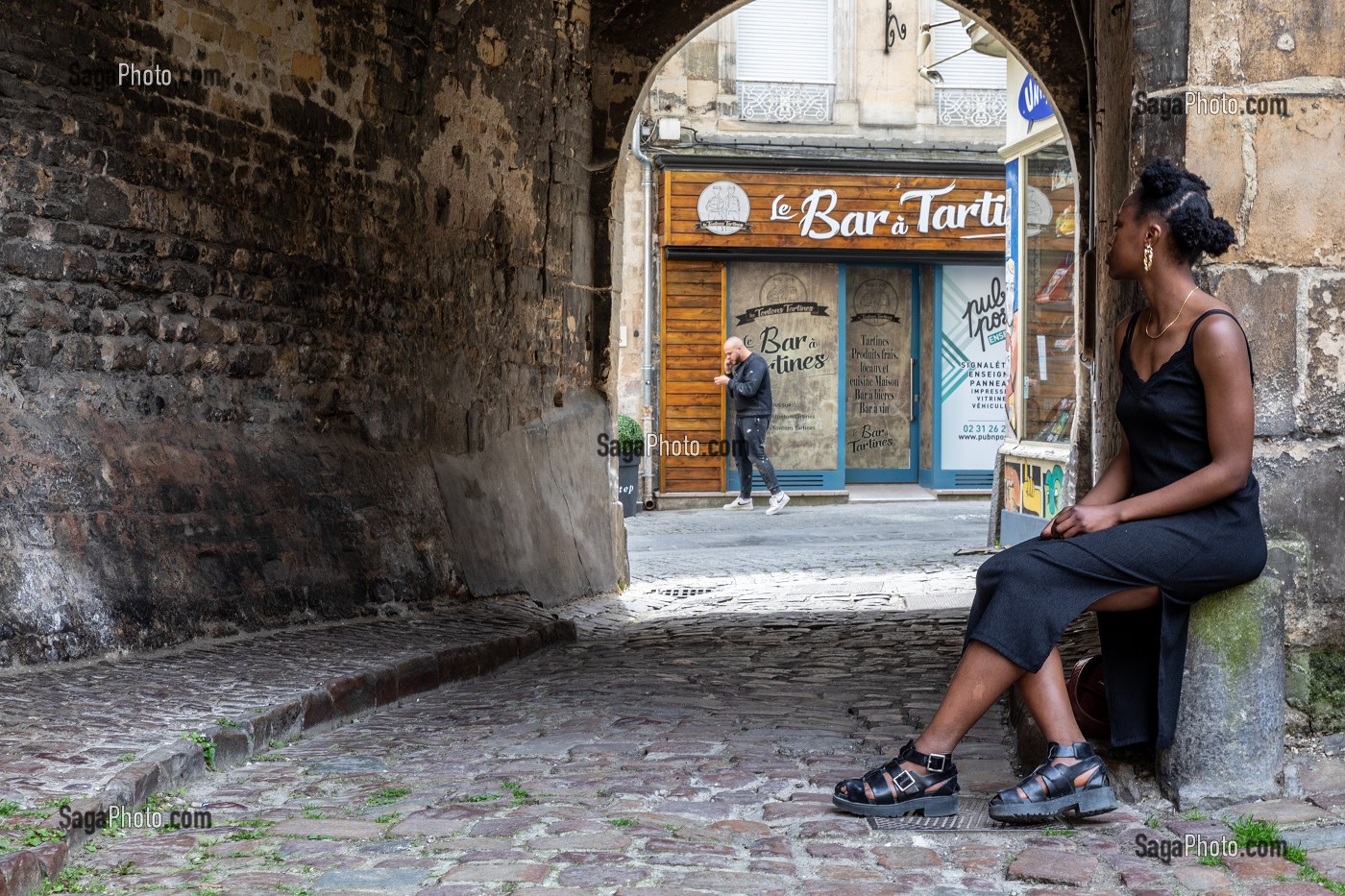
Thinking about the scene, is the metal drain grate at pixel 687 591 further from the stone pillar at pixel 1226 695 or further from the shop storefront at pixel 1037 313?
the stone pillar at pixel 1226 695

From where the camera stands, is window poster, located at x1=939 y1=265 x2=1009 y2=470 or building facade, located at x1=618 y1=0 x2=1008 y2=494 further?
window poster, located at x1=939 y1=265 x2=1009 y2=470

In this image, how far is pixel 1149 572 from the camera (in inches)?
136

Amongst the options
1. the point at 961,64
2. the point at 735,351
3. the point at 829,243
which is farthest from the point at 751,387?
the point at 961,64

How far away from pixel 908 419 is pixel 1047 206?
6.57m

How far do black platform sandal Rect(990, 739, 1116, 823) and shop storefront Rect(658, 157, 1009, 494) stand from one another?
13.5 meters

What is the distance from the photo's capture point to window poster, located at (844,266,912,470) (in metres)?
18.0

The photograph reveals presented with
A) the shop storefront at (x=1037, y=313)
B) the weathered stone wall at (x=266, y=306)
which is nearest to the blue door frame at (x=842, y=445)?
the shop storefront at (x=1037, y=313)

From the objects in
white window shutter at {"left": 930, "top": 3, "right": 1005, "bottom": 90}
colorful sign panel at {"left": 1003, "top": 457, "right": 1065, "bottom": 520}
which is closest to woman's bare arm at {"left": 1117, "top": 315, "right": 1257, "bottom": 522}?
colorful sign panel at {"left": 1003, "top": 457, "right": 1065, "bottom": 520}

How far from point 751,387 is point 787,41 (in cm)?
428

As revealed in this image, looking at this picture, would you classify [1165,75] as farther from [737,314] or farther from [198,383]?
[737,314]

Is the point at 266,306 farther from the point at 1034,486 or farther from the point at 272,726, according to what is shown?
the point at 1034,486

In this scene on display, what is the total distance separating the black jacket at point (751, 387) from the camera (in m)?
16.0

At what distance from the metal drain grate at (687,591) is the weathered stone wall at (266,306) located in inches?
21.5

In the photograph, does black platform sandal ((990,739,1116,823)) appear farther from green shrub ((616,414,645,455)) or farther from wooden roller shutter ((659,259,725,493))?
wooden roller shutter ((659,259,725,493))
